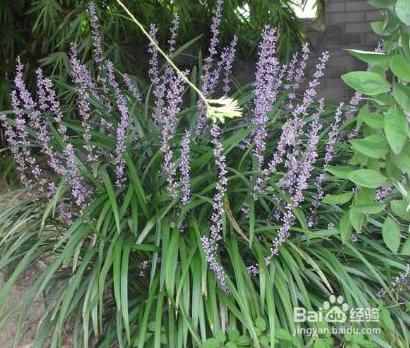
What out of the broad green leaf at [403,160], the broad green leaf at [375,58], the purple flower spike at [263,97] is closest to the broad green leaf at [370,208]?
the broad green leaf at [403,160]

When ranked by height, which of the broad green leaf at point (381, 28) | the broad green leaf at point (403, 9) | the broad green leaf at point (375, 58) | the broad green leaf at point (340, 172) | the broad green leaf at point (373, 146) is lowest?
the broad green leaf at point (373, 146)

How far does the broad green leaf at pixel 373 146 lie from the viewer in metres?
1.37

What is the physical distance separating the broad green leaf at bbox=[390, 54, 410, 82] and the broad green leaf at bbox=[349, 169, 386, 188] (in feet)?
0.91

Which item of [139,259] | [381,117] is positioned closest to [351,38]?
[139,259]

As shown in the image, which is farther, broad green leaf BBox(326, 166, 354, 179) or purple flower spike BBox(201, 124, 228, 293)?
purple flower spike BBox(201, 124, 228, 293)

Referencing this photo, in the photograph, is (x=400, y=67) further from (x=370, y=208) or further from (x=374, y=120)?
(x=370, y=208)

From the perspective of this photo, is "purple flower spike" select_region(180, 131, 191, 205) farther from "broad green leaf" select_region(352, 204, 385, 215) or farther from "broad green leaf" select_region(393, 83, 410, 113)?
"broad green leaf" select_region(393, 83, 410, 113)

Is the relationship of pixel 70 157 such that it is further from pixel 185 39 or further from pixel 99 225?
pixel 185 39

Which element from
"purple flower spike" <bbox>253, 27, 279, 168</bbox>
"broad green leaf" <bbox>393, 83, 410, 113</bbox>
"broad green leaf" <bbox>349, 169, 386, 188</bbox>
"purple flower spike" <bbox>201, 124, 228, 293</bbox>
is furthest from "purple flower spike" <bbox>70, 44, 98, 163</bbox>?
"broad green leaf" <bbox>393, 83, 410, 113</bbox>

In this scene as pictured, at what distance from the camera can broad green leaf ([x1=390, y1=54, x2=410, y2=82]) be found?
1.23m

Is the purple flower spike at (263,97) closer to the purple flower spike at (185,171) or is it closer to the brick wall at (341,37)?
the purple flower spike at (185,171)

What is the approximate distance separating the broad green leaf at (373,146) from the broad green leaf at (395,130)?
0.11 metres

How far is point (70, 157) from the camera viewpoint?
211 centimetres

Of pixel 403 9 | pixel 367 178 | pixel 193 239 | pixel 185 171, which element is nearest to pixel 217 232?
pixel 193 239
